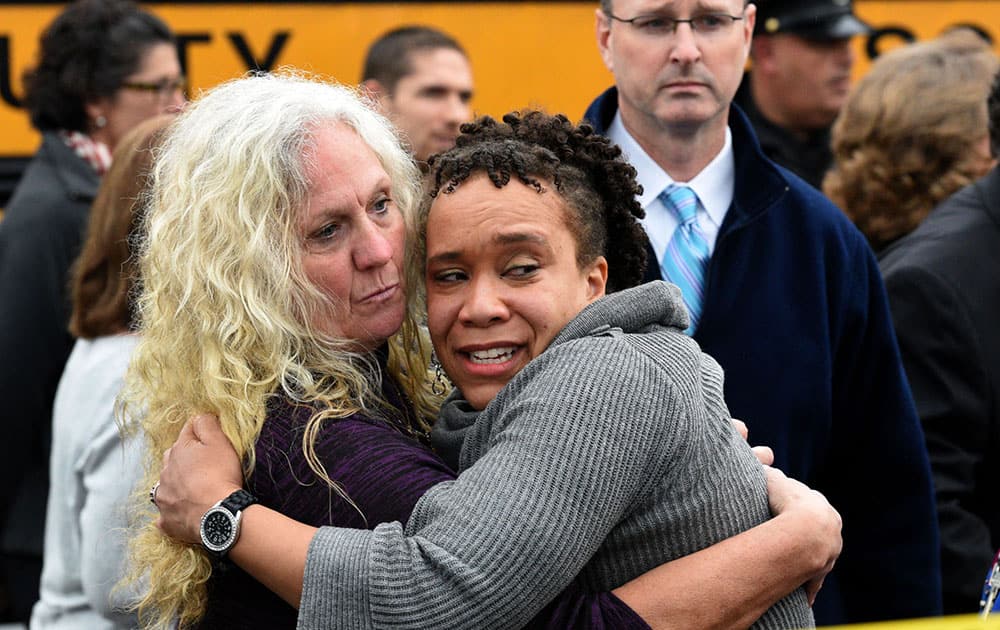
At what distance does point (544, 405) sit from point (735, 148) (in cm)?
160

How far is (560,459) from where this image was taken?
1.97 meters

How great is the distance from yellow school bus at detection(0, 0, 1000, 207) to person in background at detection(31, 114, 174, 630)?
233 cm

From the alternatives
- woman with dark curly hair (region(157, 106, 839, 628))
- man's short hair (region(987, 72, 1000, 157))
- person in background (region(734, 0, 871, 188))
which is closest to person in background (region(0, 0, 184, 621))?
woman with dark curly hair (region(157, 106, 839, 628))

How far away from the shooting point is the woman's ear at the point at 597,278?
2416mm

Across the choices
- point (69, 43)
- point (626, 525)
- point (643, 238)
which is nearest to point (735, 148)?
point (643, 238)

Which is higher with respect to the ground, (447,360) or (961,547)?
(447,360)

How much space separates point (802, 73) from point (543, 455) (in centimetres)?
497

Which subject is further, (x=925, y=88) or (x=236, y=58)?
(x=236, y=58)

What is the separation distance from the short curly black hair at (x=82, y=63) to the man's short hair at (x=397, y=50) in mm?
956

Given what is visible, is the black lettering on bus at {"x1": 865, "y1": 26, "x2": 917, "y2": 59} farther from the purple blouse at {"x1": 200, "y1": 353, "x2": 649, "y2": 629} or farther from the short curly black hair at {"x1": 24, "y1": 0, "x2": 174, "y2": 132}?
the purple blouse at {"x1": 200, "y1": 353, "x2": 649, "y2": 629}

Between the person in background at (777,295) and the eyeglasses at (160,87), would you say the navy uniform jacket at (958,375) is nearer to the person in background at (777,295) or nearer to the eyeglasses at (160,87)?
the person in background at (777,295)

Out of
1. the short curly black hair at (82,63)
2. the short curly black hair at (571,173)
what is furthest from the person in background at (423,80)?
the short curly black hair at (571,173)

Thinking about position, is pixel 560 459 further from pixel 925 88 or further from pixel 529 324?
pixel 925 88

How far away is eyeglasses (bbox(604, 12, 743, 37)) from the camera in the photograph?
338cm
